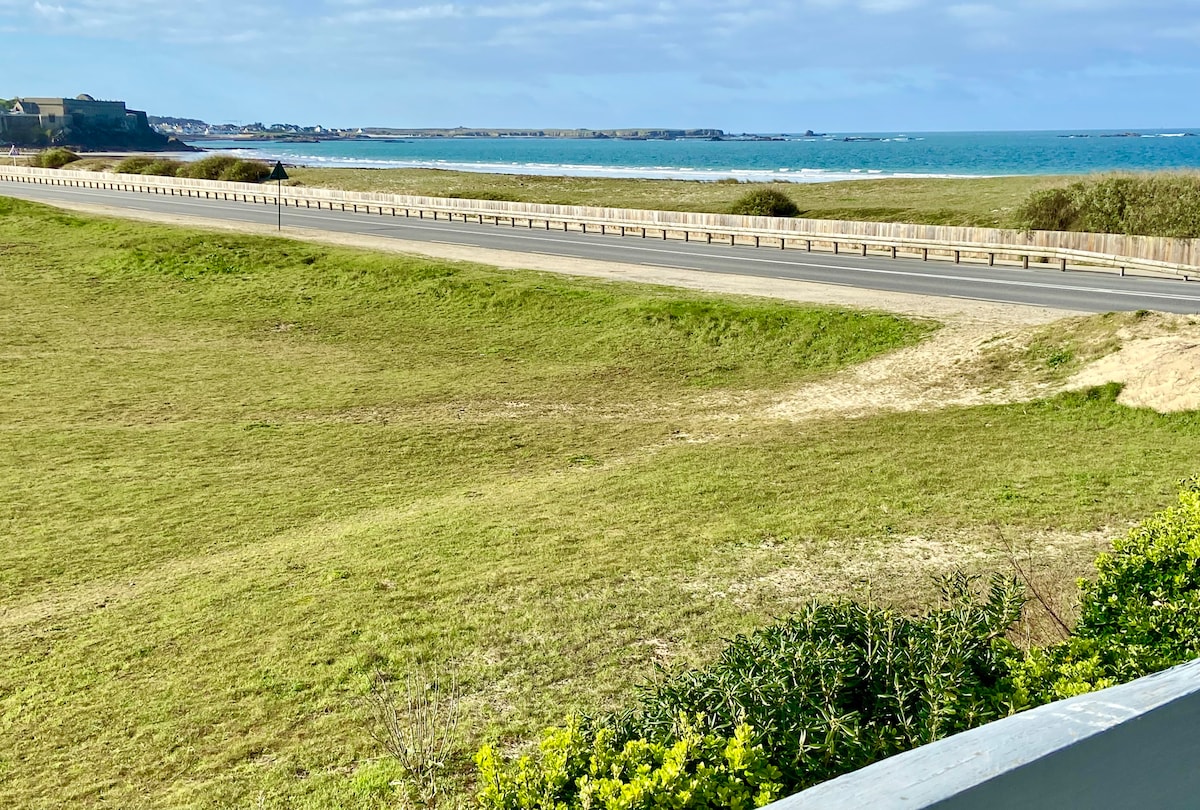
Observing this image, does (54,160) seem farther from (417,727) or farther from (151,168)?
(417,727)

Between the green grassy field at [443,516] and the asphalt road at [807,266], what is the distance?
592cm

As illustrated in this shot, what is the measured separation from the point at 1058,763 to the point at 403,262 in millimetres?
34491

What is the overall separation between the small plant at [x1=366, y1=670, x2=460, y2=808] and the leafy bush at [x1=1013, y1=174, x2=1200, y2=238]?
34.2m

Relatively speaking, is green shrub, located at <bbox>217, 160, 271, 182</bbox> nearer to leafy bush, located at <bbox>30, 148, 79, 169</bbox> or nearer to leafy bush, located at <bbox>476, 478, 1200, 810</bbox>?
leafy bush, located at <bbox>30, 148, 79, 169</bbox>

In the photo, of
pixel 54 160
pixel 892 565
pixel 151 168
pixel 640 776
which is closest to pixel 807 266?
pixel 892 565

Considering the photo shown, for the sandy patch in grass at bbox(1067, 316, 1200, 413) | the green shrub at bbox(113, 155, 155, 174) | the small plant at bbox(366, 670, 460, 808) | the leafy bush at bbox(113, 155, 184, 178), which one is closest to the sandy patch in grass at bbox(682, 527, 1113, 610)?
the small plant at bbox(366, 670, 460, 808)

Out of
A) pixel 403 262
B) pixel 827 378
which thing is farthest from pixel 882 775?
pixel 403 262

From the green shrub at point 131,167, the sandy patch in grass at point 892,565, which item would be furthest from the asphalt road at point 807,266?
the green shrub at point 131,167

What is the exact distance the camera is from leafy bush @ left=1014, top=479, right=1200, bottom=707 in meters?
4.27

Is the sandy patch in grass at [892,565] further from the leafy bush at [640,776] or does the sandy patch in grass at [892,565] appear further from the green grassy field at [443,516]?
the leafy bush at [640,776]

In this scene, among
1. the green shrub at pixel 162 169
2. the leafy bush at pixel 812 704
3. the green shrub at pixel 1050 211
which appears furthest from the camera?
the green shrub at pixel 162 169

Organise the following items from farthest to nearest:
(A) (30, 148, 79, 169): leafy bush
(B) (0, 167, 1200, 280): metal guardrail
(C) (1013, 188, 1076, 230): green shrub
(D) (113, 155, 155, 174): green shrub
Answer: (A) (30, 148, 79, 169): leafy bush
(D) (113, 155, 155, 174): green shrub
(C) (1013, 188, 1076, 230): green shrub
(B) (0, 167, 1200, 280): metal guardrail

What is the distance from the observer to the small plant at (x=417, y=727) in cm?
623

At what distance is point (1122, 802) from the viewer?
2332 millimetres
